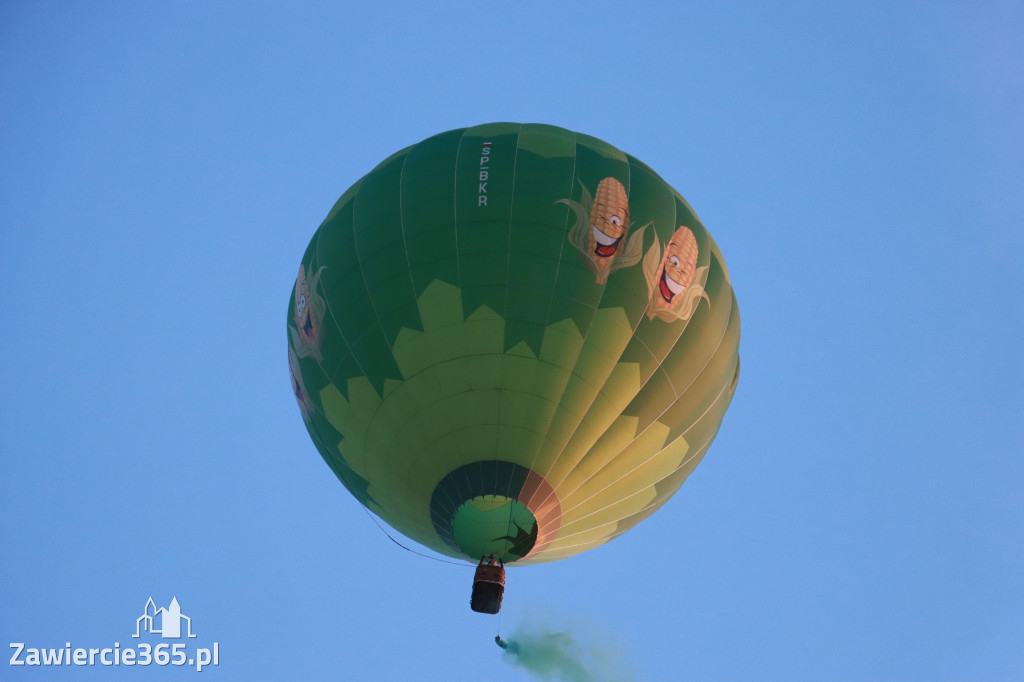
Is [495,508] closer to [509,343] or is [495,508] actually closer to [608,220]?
[509,343]

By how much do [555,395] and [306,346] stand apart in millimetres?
3320

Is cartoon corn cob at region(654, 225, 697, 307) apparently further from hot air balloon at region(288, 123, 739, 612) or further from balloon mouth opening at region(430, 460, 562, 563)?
balloon mouth opening at region(430, 460, 562, 563)

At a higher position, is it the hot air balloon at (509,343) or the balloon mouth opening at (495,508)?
the hot air balloon at (509,343)

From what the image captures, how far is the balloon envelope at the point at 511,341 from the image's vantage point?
11.2 meters

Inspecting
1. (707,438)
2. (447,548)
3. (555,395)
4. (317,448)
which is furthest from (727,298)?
(317,448)

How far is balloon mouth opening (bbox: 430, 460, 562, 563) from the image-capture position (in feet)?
36.9

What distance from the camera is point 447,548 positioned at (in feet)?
40.8

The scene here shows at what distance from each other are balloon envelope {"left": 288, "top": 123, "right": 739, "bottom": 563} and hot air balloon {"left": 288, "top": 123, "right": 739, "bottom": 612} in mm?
21

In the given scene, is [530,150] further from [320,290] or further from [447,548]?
[447,548]

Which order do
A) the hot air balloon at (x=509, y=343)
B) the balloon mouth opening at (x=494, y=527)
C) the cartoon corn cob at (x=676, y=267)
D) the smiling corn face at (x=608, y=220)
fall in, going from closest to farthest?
the hot air balloon at (x=509, y=343) → the balloon mouth opening at (x=494, y=527) → the smiling corn face at (x=608, y=220) → the cartoon corn cob at (x=676, y=267)

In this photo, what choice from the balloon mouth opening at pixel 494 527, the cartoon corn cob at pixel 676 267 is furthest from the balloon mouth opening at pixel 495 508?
the cartoon corn cob at pixel 676 267

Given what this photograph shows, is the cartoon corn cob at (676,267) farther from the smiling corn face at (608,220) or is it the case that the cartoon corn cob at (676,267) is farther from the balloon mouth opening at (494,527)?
the balloon mouth opening at (494,527)

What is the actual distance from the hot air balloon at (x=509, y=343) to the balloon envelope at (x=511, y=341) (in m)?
0.02

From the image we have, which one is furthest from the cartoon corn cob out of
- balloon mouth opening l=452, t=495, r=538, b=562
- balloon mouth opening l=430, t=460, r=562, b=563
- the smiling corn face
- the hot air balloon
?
balloon mouth opening l=452, t=495, r=538, b=562
